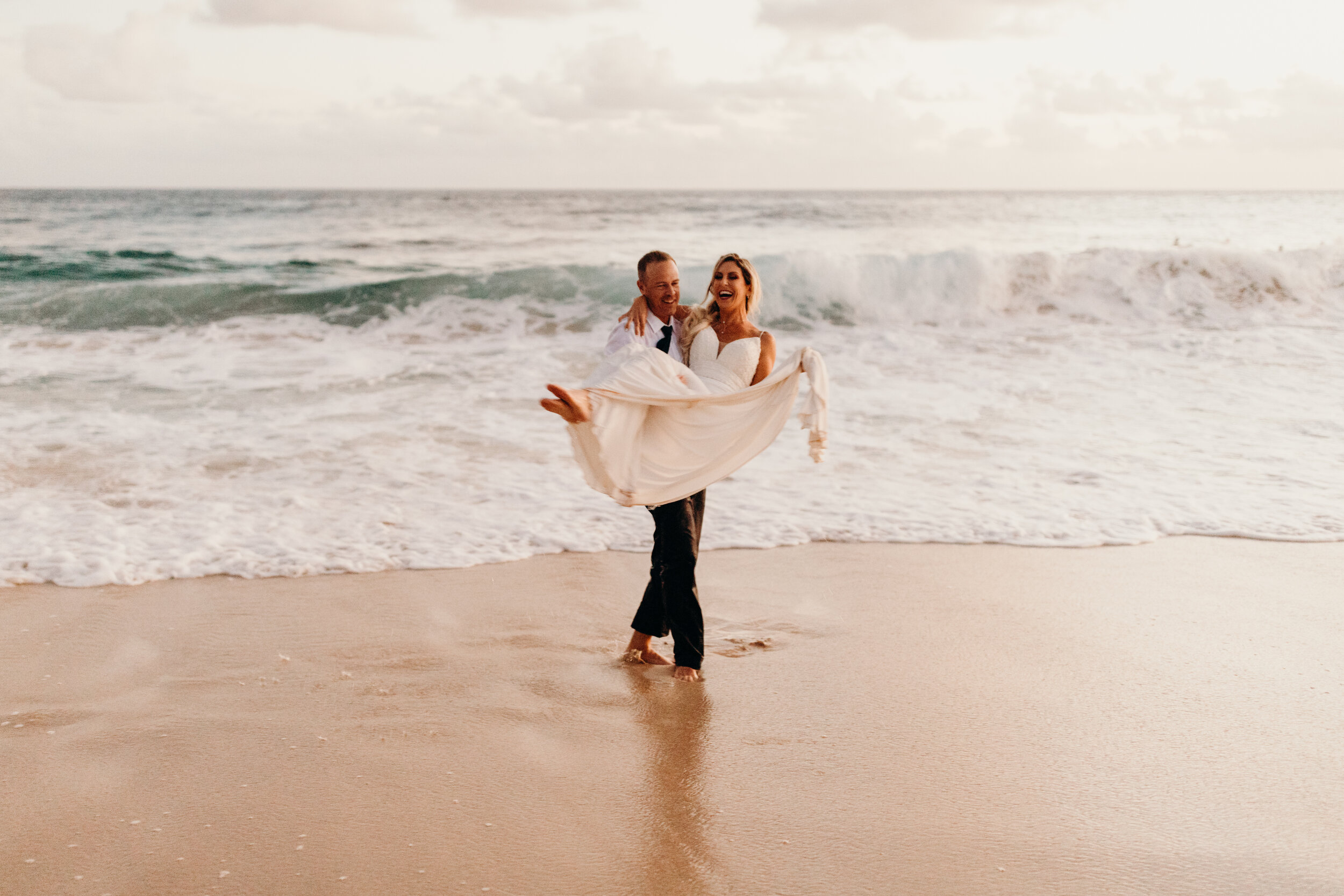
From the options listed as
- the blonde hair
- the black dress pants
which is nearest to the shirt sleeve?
the blonde hair

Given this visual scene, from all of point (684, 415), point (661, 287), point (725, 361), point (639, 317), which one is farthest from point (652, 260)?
point (684, 415)

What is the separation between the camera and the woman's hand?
4.00 metres

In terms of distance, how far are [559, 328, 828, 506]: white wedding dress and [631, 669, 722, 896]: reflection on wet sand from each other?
785 millimetres

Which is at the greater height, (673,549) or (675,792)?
(673,549)

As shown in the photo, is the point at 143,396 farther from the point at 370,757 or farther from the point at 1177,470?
the point at 1177,470

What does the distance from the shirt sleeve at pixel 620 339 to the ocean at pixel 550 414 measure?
207cm

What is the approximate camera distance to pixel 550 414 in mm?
9703

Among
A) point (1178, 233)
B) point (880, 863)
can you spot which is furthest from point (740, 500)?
point (1178, 233)

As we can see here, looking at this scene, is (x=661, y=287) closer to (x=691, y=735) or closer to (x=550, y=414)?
(x=691, y=735)

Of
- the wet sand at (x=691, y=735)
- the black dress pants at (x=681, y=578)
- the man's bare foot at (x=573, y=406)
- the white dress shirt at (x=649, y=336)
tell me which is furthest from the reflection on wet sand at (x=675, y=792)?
the white dress shirt at (x=649, y=336)

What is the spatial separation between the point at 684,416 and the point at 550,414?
5753 millimetres

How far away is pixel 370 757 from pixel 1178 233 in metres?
37.6

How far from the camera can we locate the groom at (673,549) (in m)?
4.06

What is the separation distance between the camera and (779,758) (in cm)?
343
